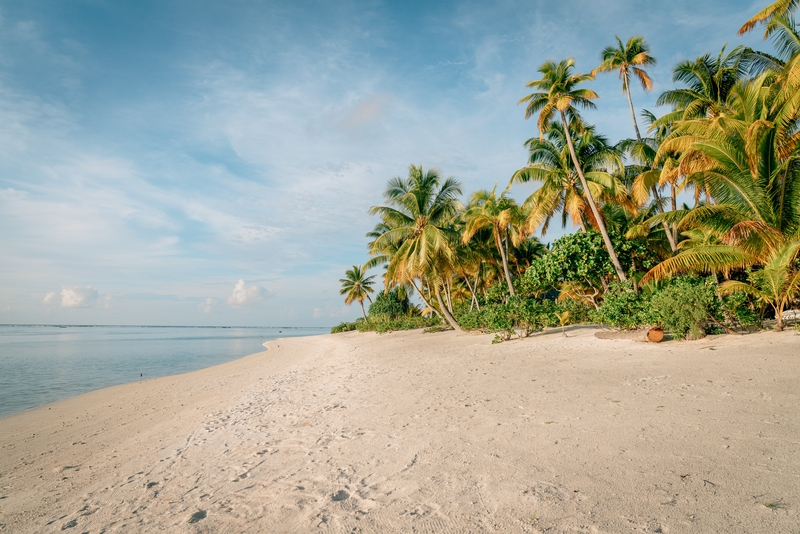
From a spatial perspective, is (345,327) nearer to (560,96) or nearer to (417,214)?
(417,214)

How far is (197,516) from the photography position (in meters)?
3.69

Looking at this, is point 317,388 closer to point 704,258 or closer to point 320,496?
point 320,496

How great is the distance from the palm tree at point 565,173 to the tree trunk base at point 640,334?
6741 millimetres

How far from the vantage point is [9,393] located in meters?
13.8

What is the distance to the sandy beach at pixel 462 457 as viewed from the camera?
10.6 ft

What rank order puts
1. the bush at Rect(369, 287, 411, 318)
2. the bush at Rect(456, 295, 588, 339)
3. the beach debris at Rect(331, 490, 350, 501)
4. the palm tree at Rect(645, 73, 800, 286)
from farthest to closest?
the bush at Rect(369, 287, 411, 318)
the bush at Rect(456, 295, 588, 339)
the palm tree at Rect(645, 73, 800, 286)
the beach debris at Rect(331, 490, 350, 501)

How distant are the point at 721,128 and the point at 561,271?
21.8ft

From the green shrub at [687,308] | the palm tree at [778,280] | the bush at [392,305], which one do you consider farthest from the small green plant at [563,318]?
the bush at [392,305]

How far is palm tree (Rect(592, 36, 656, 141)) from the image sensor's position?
2003 centimetres

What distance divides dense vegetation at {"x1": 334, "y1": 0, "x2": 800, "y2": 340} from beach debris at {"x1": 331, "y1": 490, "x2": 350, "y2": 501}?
9996 millimetres

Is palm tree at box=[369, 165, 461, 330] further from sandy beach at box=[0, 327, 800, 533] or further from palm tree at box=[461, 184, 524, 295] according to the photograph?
sandy beach at box=[0, 327, 800, 533]

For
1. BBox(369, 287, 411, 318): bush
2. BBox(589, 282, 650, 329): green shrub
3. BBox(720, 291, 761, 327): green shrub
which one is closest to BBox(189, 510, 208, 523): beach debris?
BBox(589, 282, 650, 329): green shrub

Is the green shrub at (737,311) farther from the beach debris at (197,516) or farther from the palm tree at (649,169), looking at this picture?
the beach debris at (197,516)

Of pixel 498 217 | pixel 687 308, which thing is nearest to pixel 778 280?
pixel 687 308
